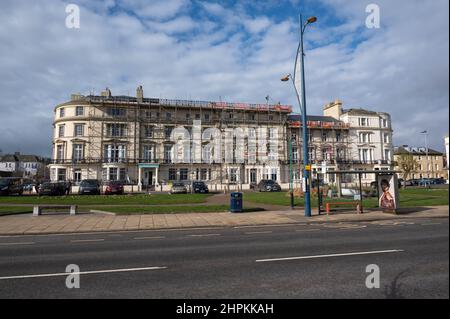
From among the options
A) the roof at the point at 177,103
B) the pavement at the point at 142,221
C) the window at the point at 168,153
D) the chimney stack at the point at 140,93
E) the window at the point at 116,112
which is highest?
the chimney stack at the point at 140,93

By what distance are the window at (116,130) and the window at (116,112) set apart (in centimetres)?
206

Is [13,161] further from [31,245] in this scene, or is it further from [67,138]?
[31,245]

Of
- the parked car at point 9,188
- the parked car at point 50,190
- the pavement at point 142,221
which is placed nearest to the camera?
the pavement at point 142,221

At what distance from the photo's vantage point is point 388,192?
17422mm

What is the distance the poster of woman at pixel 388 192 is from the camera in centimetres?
1694

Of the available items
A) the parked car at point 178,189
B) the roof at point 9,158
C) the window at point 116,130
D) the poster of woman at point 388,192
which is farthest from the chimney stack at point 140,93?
the roof at point 9,158

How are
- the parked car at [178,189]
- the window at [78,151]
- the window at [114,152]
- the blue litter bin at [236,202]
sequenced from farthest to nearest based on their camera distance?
1. the window at [114,152]
2. the window at [78,151]
3. the parked car at [178,189]
4. the blue litter bin at [236,202]

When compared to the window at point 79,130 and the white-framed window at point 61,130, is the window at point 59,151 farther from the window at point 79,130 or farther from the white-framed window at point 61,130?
the window at point 79,130

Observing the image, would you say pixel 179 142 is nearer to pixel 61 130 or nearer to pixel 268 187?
pixel 268 187

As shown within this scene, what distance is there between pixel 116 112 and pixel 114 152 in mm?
7304

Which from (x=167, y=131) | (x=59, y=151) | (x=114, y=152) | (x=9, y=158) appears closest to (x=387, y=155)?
(x=167, y=131)

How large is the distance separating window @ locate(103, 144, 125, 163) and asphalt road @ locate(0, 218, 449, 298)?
4283cm

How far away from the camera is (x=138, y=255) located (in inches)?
316

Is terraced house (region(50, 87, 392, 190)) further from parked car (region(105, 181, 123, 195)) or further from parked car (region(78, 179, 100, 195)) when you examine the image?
parked car (region(78, 179, 100, 195))
